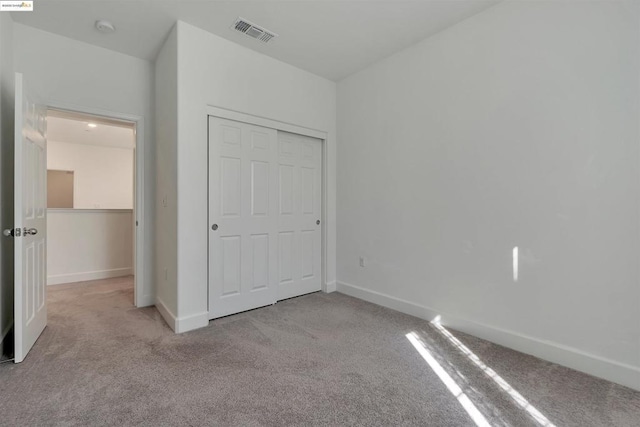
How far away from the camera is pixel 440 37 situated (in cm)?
276

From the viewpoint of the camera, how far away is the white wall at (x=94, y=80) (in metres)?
2.75

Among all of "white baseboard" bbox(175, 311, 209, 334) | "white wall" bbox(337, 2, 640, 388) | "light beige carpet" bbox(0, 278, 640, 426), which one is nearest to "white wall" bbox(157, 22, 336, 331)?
"white baseboard" bbox(175, 311, 209, 334)

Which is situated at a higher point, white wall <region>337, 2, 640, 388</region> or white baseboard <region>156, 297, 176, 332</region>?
white wall <region>337, 2, 640, 388</region>

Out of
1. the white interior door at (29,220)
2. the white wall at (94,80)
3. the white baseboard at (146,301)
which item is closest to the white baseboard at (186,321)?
the white baseboard at (146,301)

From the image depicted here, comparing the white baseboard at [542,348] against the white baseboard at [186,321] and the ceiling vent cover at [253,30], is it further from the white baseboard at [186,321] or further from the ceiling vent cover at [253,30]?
the ceiling vent cover at [253,30]

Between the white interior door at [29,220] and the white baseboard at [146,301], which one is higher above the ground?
the white interior door at [29,220]

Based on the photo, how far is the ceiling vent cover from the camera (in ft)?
8.68

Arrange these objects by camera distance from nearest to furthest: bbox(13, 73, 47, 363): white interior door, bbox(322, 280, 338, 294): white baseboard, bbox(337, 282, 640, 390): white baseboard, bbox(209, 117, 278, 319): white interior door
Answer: bbox(337, 282, 640, 390): white baseboard → bbox(13, 73, 47, 363): white interior door → bbox(209, 117, 278, 319): white interior door → bbox(322, 280, 338, 294): white baseboard

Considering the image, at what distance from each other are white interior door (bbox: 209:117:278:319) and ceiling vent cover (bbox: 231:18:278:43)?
850 millimetres

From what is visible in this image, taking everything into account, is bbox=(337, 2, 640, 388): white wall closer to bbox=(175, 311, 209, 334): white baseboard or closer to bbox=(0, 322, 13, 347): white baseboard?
bbox=(175, 311, 209, 334): white baseboard

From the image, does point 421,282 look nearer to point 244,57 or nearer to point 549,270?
point 549,270

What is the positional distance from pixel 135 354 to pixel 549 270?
10.4 ft

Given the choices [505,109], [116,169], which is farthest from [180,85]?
[116,169]

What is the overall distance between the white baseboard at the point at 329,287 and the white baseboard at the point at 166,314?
1.84 m
